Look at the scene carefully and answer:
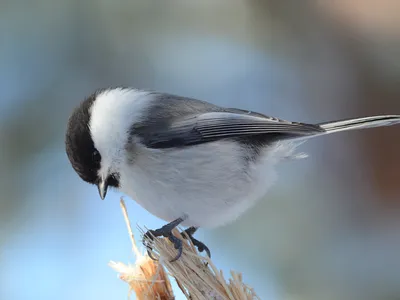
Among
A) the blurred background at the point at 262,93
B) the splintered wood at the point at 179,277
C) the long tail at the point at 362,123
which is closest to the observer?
the splintered wood at the point at 179,277

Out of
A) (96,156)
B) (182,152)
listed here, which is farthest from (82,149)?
(182,152)

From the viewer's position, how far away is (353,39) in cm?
160

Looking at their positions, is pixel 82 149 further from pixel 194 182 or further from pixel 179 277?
pixel 179 277

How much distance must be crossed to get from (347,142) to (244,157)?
2.86 feet

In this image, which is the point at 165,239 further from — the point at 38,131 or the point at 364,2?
the point at 364,2

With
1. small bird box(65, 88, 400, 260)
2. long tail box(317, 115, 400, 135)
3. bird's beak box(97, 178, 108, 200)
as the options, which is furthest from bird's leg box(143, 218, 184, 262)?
long tail box(317, 115, 400, 135)

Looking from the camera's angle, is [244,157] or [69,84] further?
[69,84]

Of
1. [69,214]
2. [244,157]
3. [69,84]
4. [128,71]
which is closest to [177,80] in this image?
[128,71]

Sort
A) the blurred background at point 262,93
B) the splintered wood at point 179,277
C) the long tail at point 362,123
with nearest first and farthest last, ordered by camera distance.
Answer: the splintered wood at point 179,277
the long tail at point 362,123
the blurred background at point 262,93

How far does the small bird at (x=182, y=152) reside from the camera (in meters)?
0.75

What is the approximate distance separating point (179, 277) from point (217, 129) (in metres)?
0.32

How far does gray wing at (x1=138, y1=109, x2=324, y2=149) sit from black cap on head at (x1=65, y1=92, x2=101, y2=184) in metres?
0.09

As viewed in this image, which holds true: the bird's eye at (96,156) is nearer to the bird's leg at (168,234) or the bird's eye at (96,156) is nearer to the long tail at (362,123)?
the bird's leg at (168,234)

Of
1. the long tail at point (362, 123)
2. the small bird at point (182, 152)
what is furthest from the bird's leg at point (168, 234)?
the long tail at point (362, 123)
